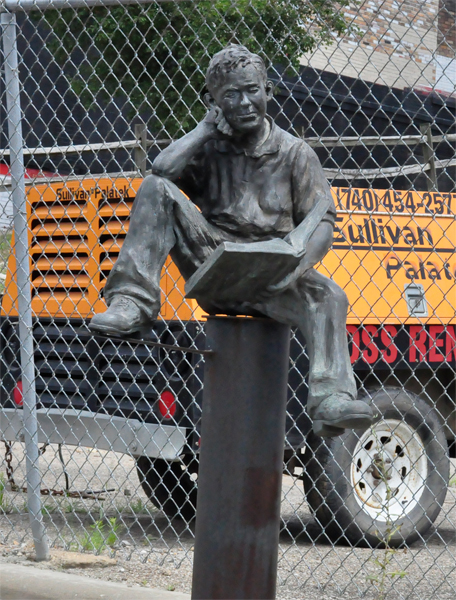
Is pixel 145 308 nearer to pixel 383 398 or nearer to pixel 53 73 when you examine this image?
pixel 383 398

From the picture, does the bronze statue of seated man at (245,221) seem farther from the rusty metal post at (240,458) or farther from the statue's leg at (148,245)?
the rusty metal post at (240,458)

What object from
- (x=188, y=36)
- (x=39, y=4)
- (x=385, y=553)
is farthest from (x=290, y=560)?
(x=188, y=36)

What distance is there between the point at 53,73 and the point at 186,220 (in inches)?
699

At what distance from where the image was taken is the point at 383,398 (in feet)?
16.7

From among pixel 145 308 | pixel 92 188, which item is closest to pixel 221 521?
pixel 145 308

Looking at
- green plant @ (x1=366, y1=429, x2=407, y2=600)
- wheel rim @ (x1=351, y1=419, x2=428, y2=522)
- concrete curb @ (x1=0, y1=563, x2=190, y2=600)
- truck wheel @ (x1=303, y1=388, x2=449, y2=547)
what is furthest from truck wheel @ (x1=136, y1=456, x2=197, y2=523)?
concrete curb @ (x1=0, y1=563, x2=190, y2=600)

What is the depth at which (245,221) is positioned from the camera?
2.32 meters

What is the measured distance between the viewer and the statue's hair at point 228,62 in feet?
7.24

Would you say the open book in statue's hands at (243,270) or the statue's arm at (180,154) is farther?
the statue's arm at (180,154)

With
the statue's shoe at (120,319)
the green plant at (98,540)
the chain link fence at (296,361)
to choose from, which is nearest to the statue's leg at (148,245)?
the statue's shoe at (120,319)

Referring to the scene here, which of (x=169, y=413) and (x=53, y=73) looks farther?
(x=53, y=73)

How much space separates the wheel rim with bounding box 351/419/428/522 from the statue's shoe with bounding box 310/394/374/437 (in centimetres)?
291

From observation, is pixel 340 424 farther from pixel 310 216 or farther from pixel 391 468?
pixel 391 468

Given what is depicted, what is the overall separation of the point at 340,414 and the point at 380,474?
9.63 ft
